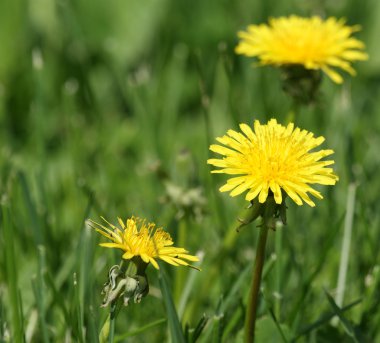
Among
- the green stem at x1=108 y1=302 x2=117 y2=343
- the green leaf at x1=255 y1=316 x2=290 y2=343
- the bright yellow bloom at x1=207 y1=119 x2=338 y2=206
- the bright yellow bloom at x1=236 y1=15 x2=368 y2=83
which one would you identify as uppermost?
the bright yellow bloom at x1=236 y1=15 x2=368 y2=83

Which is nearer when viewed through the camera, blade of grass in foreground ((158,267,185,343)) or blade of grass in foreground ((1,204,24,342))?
blade of grass in foreground ((158,267,185,343))

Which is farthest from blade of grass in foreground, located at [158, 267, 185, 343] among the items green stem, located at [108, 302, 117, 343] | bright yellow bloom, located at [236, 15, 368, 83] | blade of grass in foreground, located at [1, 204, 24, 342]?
bright yellow bloom, located at [236, 15, 368, 83]

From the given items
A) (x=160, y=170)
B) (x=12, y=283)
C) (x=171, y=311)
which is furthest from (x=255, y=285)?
(x=160, y=170)

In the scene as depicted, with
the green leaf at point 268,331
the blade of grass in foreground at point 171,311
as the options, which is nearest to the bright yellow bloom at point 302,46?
the green leaf at point 268,331

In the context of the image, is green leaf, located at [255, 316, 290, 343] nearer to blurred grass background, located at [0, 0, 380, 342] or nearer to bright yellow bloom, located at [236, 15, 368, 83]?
blurred grass background, located at [0, 0, 380, 342]

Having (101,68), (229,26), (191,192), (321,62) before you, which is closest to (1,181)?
(191,192)

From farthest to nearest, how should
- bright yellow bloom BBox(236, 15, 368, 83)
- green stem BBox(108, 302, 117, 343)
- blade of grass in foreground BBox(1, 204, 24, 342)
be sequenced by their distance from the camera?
bright yellow bloom BBox(236, 15, 368, 83) → blade of grass in foreground BBox(1, 204, 24, 342) → green stem BBox(108, 302, 117, 343)

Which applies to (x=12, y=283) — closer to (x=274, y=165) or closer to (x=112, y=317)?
(x=112, y=317)
